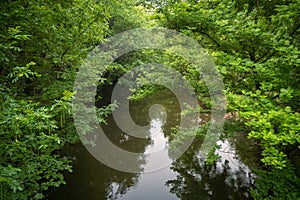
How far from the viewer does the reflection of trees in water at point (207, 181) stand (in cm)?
777

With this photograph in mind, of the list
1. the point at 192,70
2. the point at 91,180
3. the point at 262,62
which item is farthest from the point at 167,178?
the point at 262,62

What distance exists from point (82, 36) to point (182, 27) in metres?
2.67

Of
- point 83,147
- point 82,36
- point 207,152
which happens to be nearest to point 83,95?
point 82,36

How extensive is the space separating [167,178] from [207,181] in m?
1.59

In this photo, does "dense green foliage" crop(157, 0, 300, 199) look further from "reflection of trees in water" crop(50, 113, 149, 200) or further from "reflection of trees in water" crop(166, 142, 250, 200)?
"reflection of trees in water" crop(50, 113, 149, 200)

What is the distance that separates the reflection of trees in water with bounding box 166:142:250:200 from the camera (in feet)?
25.5

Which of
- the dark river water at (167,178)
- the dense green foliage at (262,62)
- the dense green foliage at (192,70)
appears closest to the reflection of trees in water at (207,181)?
the dark river water at (167,178)

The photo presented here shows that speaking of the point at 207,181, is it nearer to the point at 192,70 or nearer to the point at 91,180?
the point at 91,180

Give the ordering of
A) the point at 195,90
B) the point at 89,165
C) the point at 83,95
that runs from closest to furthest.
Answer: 1. the point at 195,90
2. the point at 83,95
3. the point at 89,165

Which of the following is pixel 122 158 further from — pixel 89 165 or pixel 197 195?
pixel 197 195

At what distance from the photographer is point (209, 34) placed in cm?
498

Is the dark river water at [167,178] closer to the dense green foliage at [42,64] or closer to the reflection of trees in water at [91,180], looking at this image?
the reflection of trees in water at [91,180]

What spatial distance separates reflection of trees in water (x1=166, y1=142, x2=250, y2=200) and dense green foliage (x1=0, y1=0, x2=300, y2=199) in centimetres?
288

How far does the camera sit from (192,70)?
16.5 feet
